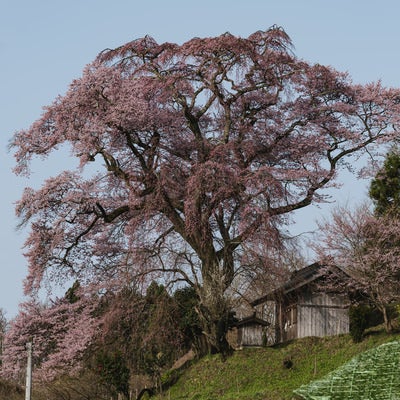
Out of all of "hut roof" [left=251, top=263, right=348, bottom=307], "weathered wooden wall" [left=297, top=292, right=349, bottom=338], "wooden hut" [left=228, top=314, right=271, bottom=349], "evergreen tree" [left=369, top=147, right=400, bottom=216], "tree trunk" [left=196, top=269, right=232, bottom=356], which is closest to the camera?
"tree trunk" [left=196, top=269, right=232, bottom=356]

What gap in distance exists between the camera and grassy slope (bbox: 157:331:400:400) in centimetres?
2750

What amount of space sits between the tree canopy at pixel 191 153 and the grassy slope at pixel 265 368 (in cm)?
120

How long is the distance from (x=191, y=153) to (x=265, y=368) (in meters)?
8.45

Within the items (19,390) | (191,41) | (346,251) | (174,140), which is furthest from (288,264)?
(19,390)

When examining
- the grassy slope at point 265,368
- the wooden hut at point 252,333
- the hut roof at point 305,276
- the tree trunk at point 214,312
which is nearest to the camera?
the grassy slope at point 265,368

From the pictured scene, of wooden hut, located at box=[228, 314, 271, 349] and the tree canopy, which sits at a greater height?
the tree canopy

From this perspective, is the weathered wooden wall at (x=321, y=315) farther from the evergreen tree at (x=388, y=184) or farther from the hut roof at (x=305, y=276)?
the evergreen tree at (x=388, y=184)

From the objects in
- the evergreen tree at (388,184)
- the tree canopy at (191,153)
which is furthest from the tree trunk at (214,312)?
the evergreen tree at (388,184)

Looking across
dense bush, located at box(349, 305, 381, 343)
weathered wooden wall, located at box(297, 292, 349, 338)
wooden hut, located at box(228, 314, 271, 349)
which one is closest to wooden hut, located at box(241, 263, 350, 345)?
weathered wooden wall, located at box(297, 292, 349, 338)

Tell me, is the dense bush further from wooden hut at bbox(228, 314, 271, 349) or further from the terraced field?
the terraced field

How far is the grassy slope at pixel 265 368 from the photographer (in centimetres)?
2750

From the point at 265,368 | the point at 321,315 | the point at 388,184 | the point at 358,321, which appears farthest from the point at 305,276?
the point at 388,184

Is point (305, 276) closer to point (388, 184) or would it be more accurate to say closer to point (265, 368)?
point (265, 368)

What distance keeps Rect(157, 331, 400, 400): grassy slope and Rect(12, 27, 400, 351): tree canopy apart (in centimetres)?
120
